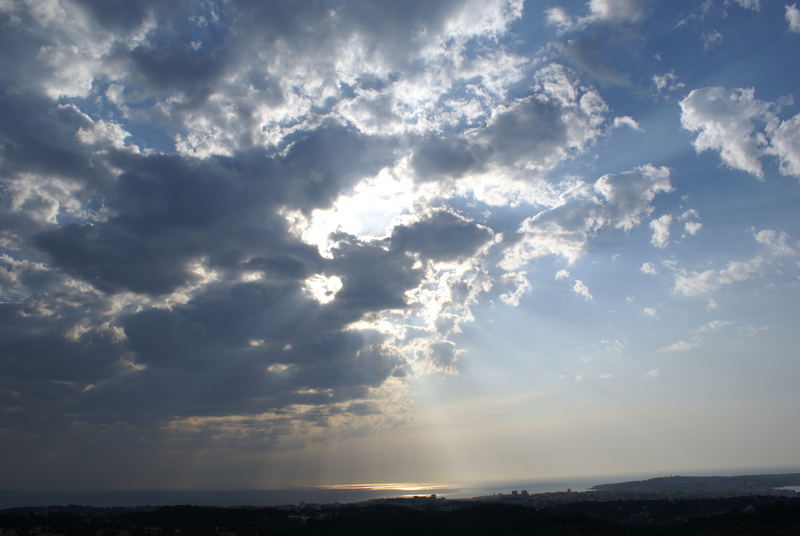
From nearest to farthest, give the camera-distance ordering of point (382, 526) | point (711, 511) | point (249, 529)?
point (249, 529) < point (382, 526) < point (711, 511)

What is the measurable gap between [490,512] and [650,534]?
26562 mm

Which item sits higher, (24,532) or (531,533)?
(24,532)

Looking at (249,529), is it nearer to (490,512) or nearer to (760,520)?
(490,512)

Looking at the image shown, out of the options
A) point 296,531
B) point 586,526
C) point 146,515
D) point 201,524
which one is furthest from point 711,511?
point 146,515

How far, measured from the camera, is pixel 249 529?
6606 cm

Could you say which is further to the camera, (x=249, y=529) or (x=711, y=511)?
(x=711, y=511)

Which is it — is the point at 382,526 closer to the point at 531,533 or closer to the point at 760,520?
the point at 531,533

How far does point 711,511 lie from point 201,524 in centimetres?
7823

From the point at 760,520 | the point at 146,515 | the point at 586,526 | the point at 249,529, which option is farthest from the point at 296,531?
the point at 760,520

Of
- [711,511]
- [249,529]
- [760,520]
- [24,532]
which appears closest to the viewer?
[24,532]

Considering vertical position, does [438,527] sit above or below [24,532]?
below

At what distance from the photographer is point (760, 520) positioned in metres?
52.7

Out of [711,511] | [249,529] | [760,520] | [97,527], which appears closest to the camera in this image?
[760,520]

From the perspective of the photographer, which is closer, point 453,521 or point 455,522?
point 455,522
